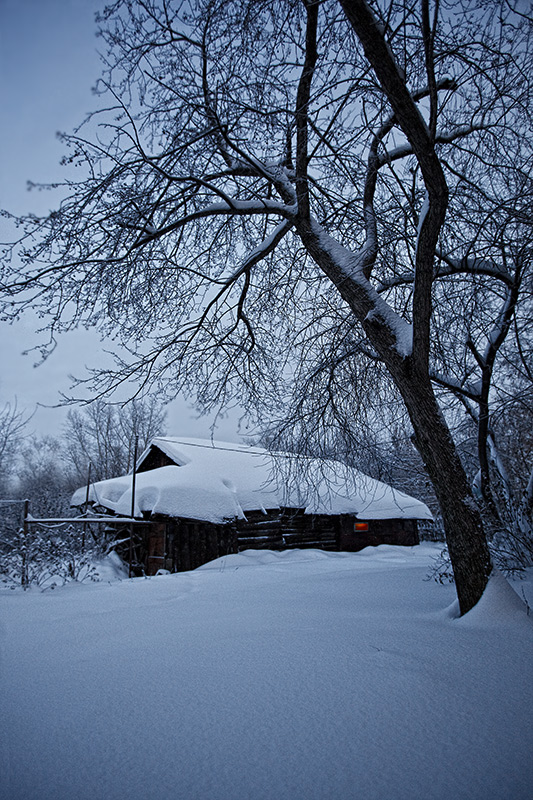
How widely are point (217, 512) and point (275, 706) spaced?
9.96m

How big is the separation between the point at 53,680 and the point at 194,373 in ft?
12.4

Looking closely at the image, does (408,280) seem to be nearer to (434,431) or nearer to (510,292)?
(510,292)

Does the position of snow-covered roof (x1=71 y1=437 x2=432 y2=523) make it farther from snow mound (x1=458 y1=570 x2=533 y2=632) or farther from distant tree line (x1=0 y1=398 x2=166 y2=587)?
snow mound (x1=458 y1=570 x2=533 y2=632)

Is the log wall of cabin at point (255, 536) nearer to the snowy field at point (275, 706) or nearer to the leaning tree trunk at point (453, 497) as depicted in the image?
the leaning tree trunk at point (453, 497)

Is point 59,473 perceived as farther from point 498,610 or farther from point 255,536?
point 498,610

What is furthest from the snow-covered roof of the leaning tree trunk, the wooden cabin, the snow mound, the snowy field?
the snowy field

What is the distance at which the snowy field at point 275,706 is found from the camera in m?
1.32

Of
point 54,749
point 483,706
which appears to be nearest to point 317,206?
point 483,706

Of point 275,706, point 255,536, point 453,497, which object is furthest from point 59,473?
point 275,706

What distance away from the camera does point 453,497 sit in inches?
126

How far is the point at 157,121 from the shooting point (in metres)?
4.02

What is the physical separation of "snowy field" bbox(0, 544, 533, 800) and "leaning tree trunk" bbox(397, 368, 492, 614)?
0.15m

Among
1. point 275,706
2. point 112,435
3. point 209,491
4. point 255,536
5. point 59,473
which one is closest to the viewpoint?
point 275,706

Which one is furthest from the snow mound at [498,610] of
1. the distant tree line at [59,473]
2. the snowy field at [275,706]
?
the distant tree line at [59,473]
